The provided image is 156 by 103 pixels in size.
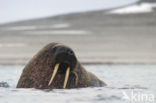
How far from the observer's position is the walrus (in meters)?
8.44

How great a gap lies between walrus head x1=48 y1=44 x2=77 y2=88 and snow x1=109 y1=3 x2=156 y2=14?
2799 cm

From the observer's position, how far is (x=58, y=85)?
344 inches

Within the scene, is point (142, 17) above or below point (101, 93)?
above

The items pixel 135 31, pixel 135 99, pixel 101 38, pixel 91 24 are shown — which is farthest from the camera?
pixel 91 24

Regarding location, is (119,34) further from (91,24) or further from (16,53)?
(16,53)

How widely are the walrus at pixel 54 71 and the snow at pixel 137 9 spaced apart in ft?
90.7

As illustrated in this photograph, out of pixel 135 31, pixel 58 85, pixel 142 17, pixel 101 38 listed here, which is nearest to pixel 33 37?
pixel 101 38

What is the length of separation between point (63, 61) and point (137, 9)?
95.7ft

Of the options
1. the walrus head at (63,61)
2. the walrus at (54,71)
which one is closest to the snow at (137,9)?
the walrus at (54,71)

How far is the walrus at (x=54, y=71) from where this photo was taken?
8438mm

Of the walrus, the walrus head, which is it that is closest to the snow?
the walrus

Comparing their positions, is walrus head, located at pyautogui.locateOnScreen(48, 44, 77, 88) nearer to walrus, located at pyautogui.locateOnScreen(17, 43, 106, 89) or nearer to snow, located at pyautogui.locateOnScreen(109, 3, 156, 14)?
walrus, located at pyautogui.locateOnScreen(17, 43, 106, 89)

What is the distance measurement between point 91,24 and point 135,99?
26.4m

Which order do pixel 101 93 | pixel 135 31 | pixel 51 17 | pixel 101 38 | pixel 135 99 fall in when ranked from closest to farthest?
pixel 135 99 → pixel 101 93 → pixel 101 38 → pixel 135 31 → pixel 51 17
